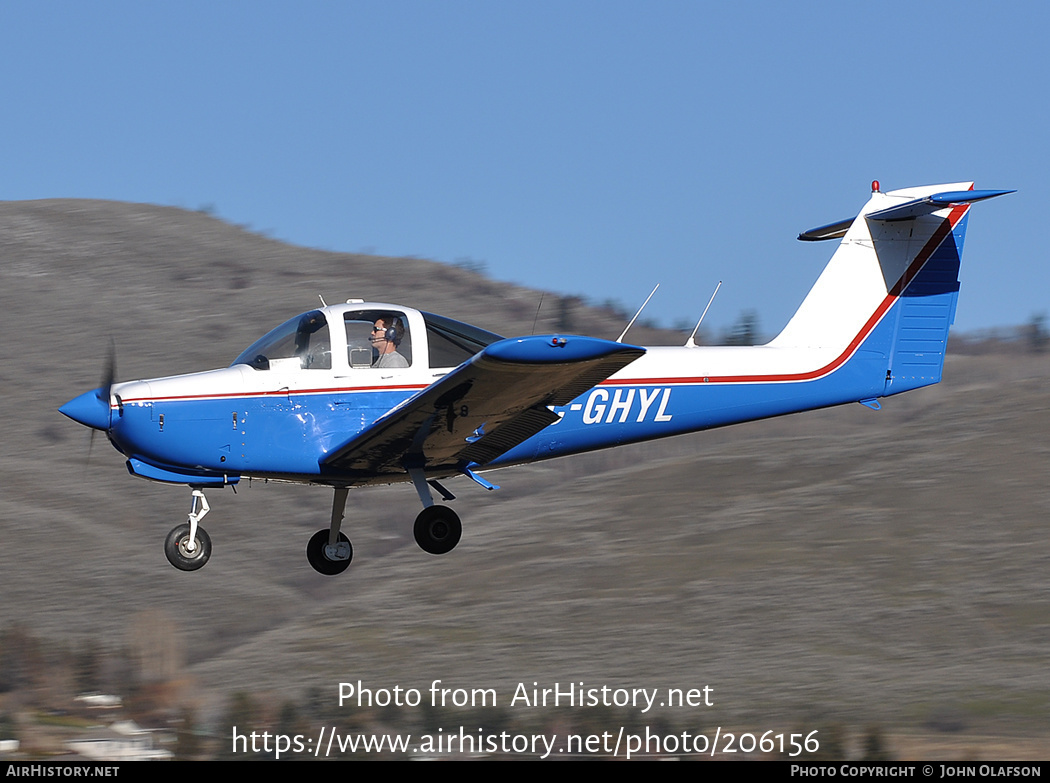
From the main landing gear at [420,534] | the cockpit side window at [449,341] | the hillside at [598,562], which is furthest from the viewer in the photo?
the hillside at [598,562]

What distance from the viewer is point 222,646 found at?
3941 cm

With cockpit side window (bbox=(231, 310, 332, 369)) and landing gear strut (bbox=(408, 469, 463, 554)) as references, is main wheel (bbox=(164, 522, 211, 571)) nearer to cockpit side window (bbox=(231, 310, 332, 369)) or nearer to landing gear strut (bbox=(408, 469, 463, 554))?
Answer: cockpit side window (bbox=(231, 310, 332, 369))

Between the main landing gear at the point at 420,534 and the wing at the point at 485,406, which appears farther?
the main landing gear at the point at 420,534

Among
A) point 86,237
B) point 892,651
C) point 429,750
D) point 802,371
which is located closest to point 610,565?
point 892,651

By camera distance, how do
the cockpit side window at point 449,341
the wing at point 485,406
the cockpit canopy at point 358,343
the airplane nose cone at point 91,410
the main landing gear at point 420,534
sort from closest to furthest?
the wing at point 485,406
the airplane nose cone at point 91,410
the cockpit canopy at point 358,343
the cockpit side window at point 449,341
the main landing gear at point 420,534

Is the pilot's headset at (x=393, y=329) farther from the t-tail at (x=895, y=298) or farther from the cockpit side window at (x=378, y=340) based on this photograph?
the t-tail at (x=895, y=298)

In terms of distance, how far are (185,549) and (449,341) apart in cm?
290

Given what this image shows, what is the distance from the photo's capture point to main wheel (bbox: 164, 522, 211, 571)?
36.6 feet

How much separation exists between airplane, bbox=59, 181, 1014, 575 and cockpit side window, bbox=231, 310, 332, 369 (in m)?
0.01

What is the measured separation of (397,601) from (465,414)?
1251 inches

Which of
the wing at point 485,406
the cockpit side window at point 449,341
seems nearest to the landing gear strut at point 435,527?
the wing at point 485,406

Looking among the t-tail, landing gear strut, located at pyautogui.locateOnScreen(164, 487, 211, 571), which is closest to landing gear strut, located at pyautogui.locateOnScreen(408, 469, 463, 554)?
landing gear strut, located at pyautogui.locateOnScreen(164, 487, 211, 571)

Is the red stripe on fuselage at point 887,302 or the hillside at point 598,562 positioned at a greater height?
the red stripe on fuselage at point 887,302

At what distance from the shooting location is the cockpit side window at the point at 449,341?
1127 cm
